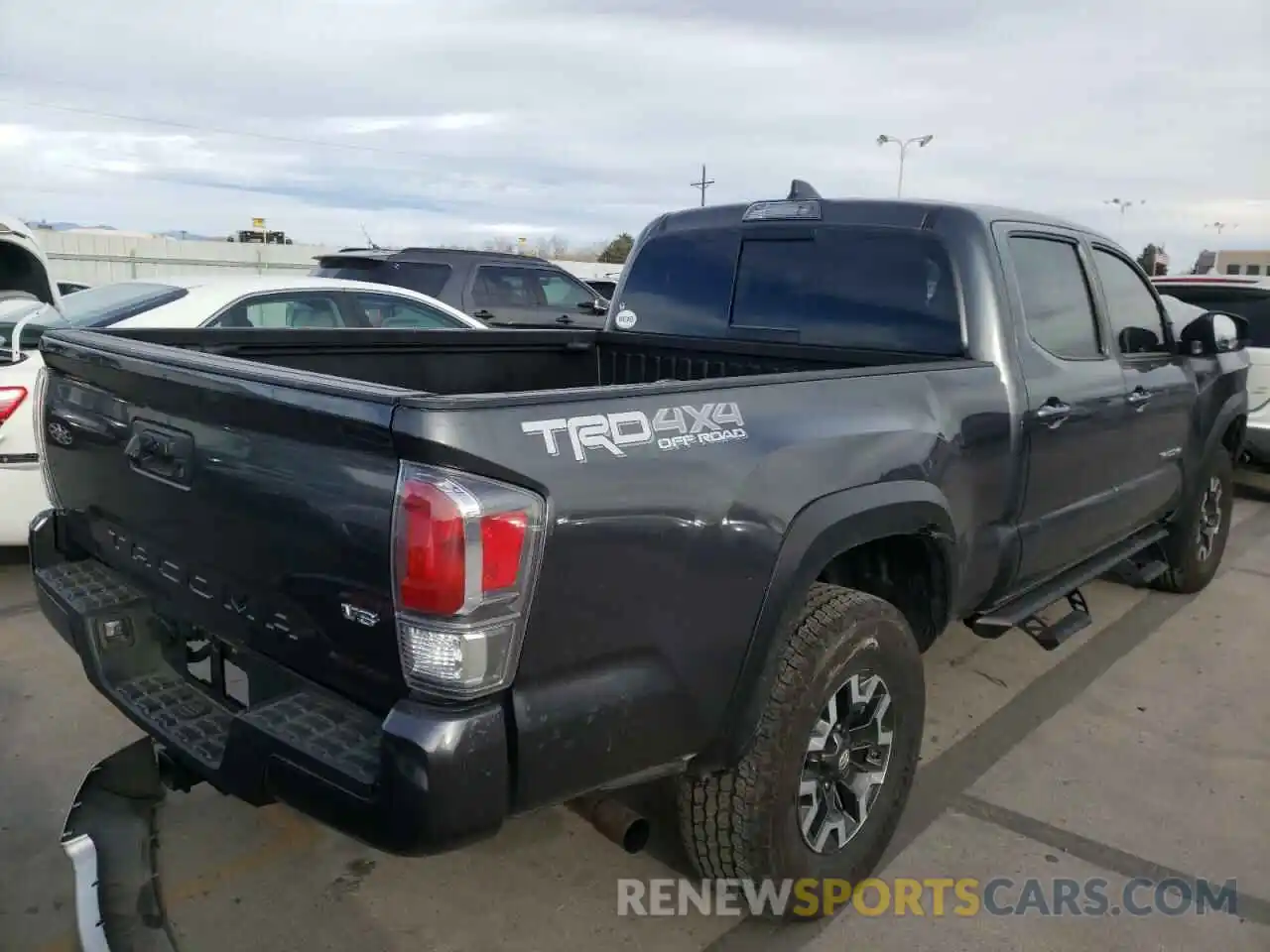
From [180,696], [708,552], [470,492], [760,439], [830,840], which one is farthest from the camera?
[830,840]

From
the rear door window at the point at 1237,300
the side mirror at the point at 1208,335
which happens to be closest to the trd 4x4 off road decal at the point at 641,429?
the side mirror at the point at 1208,335

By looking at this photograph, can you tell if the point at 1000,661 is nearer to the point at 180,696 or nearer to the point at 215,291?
the point at 180,696

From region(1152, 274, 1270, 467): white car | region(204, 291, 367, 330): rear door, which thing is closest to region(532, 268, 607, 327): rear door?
region(204, 291, 367, 330): rear door

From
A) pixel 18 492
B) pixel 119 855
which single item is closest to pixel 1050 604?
pixel 119 855

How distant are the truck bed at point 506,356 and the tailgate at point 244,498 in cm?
67

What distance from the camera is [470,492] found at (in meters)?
1.89

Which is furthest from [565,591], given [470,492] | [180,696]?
[180,696]

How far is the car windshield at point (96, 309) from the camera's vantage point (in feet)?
18.9

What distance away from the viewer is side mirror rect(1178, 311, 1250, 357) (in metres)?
4.68

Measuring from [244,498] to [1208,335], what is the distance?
4.32 m

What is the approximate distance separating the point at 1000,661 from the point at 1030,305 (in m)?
1.89

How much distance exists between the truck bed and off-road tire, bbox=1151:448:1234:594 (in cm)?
268

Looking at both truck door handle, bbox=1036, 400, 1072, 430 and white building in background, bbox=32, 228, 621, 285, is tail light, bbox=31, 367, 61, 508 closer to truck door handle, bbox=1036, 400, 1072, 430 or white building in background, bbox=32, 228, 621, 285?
truck door handle, bbox=1036, 400, 1072, 430

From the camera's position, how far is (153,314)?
5816mm
